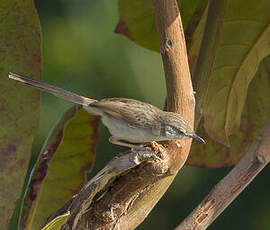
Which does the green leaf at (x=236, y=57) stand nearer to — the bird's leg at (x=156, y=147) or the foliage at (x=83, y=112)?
the foliage at (x=83, y=112)

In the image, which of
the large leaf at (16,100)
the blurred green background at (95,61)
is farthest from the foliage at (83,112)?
the blurred green background at (95,61)

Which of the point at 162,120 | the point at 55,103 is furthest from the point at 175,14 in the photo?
the point at 55,103

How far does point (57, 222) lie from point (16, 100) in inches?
13.2

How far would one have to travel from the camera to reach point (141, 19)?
1.92m

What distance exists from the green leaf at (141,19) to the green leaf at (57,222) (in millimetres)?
628

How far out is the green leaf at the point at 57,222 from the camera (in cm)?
140

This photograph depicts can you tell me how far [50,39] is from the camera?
456 centimetres

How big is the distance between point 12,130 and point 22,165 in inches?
3.2

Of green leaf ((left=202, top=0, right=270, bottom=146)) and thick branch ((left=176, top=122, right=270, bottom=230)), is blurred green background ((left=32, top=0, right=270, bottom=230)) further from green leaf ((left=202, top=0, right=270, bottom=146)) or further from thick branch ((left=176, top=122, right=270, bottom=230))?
thick branch ((left=176, top=122, right=270, bottom=230))

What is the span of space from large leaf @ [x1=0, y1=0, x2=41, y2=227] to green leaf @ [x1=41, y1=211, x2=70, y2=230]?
0.20 meters

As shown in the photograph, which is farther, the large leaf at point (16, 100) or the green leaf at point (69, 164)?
the green leaf at point (69, 164)

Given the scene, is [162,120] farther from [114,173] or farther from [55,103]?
[55,103]

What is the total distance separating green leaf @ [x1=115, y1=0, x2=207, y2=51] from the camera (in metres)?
1.88

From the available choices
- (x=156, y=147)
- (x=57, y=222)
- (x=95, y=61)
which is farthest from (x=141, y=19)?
(x=95, y=61)
